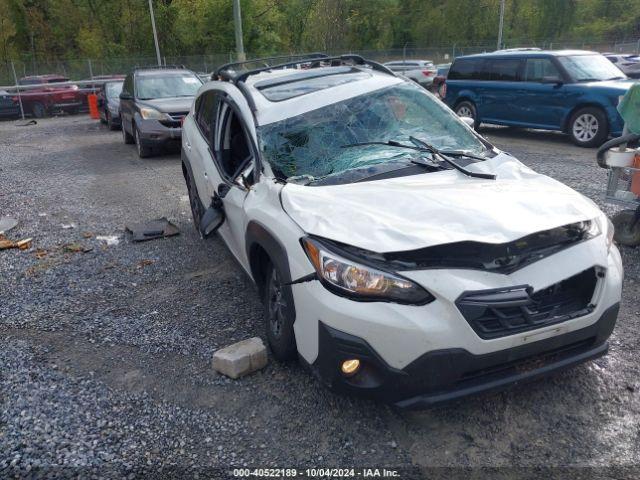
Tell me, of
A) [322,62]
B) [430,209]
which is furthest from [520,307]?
[322,62]

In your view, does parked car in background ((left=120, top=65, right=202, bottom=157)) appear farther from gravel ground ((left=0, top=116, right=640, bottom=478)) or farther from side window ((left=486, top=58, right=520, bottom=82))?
side window ((left=486, top=58, right=520, bottom=82))

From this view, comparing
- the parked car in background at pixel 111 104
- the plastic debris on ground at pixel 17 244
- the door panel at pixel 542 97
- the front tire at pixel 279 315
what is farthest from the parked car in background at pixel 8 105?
the front tire at pixel 279 315

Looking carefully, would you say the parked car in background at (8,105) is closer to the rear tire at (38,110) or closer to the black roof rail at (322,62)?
the rear tire at (38,110)

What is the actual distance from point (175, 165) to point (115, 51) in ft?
135

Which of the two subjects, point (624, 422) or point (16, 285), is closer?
point (624, 422)

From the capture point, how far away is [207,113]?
5402 millimetres

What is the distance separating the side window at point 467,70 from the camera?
1326 centimetres

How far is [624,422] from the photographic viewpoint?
2.99 metres

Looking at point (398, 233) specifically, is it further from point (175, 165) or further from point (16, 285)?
point (175, 165)

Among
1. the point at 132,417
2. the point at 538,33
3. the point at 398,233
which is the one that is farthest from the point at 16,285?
the point at 538,33

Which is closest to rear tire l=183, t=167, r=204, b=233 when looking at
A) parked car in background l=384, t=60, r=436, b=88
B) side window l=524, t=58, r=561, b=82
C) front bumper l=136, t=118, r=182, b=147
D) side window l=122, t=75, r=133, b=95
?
front bumper l=136, t=118, r=182, b=147

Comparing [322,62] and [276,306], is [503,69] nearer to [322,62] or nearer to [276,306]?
[322,62]

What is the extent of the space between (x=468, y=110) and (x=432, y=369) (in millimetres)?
12017

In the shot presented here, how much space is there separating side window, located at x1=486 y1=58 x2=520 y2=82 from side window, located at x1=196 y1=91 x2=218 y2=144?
28.7 feet
